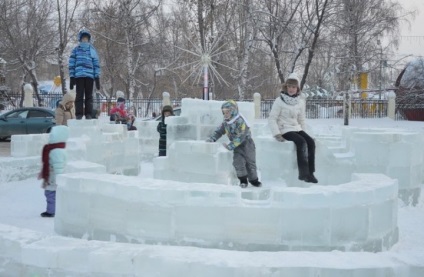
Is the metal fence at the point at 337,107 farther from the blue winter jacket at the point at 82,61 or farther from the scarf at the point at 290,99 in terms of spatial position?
the scarf at the point at 290,99

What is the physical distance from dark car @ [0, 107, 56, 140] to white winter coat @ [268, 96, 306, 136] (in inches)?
490

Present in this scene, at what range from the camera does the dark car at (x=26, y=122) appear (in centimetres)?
1820

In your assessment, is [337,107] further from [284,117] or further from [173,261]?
[173,261]

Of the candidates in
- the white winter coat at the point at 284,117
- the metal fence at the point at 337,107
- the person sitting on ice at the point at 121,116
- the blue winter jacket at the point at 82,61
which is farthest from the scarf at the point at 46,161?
the metal fence at the point at 337,107

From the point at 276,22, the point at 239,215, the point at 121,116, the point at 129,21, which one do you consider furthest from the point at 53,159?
the point at 129,21

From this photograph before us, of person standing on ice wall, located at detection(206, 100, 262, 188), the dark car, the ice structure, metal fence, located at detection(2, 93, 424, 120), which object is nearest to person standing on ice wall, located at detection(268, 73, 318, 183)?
person standing on ice wall, located at detection(206, 100, 262, 188)

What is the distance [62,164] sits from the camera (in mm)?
6449

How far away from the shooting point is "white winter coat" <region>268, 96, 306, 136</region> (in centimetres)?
734

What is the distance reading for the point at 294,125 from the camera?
737cm

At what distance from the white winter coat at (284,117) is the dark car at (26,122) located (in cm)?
1245

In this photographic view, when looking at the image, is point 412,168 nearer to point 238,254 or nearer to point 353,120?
point 238,254

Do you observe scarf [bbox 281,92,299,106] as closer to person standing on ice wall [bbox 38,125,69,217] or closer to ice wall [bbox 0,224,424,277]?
person standing on ice wall [bbox 38,125,69,217]

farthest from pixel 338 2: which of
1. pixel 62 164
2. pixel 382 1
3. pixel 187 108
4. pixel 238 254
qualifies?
pixel 238 254

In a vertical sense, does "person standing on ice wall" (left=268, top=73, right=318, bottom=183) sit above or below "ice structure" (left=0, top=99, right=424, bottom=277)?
above
